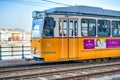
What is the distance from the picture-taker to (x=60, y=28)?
16.3 m

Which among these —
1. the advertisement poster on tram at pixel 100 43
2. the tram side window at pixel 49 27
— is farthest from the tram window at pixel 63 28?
the advertisement poster on tram at pixel 100 43

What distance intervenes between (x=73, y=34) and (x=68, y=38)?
1.39 ft

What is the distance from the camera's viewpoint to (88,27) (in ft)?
57.0

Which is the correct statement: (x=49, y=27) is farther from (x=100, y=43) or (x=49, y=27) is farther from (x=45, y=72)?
(x=100, y=43)

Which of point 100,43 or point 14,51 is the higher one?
point 100,43

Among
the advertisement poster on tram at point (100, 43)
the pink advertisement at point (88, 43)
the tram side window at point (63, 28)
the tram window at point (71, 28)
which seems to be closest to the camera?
the tram side window at point (63, 28)

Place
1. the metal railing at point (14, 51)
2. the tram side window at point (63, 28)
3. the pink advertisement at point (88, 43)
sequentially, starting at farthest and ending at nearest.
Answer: the metal railing at point (14, 51)
the pink advertisement at point (88, 43)
the tram side window at point (63, 28)

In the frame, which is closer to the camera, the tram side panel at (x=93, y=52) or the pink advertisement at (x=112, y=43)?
the tram side panel at (x=93, y=52)

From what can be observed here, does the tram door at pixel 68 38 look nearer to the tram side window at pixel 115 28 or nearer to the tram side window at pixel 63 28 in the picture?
the tram side window at pixel 63 28

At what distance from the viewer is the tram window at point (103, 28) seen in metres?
18.1

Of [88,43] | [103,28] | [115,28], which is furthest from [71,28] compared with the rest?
[115,28]

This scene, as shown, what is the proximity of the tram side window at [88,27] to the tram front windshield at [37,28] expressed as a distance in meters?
2.64

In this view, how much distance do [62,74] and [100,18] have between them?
6.33 m

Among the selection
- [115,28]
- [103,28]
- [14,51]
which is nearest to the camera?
[103,28]
